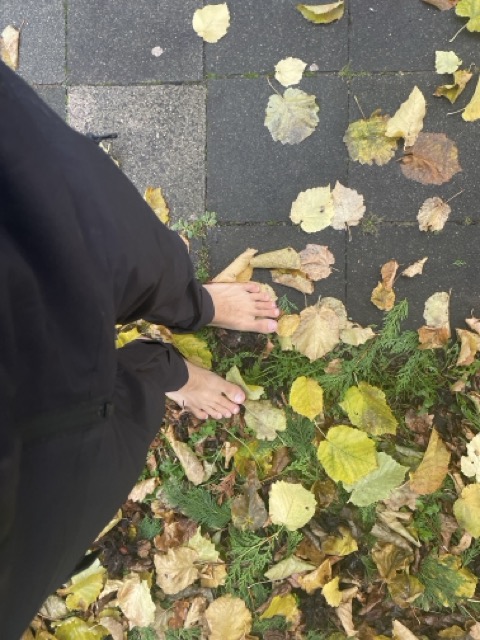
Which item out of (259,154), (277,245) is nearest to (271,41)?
(259,154)

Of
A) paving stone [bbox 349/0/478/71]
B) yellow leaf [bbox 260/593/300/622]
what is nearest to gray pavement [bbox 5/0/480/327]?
paving stone [bbox 349/0/478/71]

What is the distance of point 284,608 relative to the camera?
75.6 inches

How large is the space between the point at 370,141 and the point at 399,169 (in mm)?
138

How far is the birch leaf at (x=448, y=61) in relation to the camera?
6.18 ft

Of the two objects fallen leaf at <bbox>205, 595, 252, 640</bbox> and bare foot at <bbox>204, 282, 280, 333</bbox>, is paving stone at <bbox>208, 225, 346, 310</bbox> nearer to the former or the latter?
bare foot at <bbox>204, 282, 280, 333</bbox>

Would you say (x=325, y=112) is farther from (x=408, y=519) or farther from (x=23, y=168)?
(x=408, y=519)

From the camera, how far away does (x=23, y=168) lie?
3.19ft

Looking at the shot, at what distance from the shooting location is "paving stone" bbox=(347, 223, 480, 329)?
1.92 meters

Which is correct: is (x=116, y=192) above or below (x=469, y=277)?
above

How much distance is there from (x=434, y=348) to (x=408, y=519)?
59cm

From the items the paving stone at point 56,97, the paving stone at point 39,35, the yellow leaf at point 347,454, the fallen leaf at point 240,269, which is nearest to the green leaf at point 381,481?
the yellow leaf at point 347,454

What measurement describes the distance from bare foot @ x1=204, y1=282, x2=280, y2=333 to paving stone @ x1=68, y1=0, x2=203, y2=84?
2.53 ft

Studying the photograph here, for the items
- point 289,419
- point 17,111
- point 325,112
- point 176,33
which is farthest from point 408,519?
point 176,33

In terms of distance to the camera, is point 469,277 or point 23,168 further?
point 469,277
